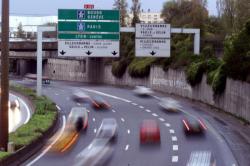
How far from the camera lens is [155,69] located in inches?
2950

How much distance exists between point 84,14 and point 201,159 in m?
28.0

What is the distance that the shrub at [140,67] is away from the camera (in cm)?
7800

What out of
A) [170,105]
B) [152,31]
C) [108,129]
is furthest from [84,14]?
[108,129]

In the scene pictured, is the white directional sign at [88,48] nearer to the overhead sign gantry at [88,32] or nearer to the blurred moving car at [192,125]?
the overhead sign gantry at [88,32]

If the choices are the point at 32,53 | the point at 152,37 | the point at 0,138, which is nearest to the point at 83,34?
the point at 152,37

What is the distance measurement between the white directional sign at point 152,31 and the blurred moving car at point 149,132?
14.7m

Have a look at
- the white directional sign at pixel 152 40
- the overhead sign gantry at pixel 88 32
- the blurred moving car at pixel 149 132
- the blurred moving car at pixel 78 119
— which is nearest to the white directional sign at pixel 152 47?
the white directional sign at pixel 152 40

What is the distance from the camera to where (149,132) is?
37844 mm

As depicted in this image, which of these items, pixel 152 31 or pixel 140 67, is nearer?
pixel 152 31

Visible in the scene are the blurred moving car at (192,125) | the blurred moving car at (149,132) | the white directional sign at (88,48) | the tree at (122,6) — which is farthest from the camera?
the tree at (122,6)

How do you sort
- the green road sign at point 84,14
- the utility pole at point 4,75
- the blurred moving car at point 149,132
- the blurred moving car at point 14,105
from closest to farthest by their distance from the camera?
the utility pole at point 4,75
the blurred moving car at point 149,132
the green road sign at point 84,14
the blurred moving car at point 14,105

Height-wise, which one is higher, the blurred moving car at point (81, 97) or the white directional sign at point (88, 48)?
the white directional sign at point (88, 48)

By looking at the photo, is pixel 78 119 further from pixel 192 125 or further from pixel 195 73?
pixel 195 73

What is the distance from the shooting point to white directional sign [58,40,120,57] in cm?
5316
